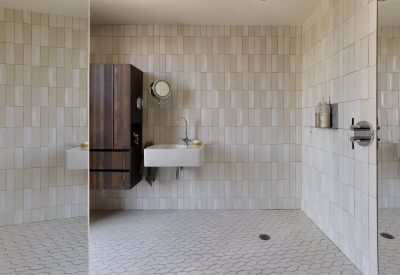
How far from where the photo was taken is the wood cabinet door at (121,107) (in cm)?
313

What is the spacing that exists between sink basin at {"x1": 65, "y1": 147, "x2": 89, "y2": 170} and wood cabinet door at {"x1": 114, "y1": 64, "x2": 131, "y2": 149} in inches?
74.2

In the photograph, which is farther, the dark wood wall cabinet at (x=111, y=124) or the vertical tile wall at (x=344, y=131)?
the dark wood wall cabinet at (x=111, y=124)

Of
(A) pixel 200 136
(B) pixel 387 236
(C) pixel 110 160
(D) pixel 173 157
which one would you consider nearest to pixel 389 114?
(B) pixel 387 236

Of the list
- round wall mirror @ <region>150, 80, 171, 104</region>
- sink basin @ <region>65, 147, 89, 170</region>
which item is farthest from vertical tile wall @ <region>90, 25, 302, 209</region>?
sink basin @ <region>65, 147, 89, 170</region>

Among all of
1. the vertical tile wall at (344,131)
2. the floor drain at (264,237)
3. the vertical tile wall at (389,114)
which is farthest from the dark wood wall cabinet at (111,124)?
the vertical tile wall at (389,114)

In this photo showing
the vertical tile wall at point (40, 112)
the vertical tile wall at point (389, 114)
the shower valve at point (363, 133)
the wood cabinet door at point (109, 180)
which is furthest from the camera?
the wood cabinet door at point (109, 180)

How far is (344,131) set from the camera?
2352mm

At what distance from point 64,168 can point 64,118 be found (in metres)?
0.20

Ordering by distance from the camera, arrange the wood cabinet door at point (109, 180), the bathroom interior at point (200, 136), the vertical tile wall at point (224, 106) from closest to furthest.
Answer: the bathroom interior at point (200, 136) → the wood cabinet door at point (109, 180) → the vertical tile wall at point (224, 106)

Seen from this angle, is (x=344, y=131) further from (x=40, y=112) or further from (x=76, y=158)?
(x=40, y=112)

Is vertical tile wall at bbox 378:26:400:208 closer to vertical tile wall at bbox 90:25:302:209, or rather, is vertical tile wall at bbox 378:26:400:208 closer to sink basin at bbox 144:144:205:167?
sink basin at bbox 144:144:205:167

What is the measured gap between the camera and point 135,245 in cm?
254

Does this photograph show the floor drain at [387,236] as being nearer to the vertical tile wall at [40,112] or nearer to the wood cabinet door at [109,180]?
the vertical tile wall at [40,112]

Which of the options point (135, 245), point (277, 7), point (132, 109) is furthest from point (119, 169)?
point (277, 7)
